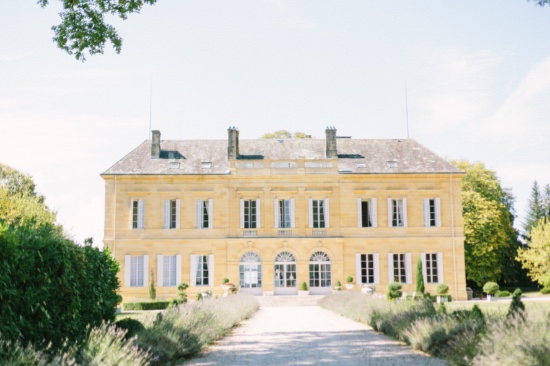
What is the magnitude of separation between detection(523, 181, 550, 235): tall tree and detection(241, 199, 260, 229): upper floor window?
1035 inches

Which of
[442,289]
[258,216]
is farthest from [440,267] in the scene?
[258,216]

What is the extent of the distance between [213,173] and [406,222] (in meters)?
10.3

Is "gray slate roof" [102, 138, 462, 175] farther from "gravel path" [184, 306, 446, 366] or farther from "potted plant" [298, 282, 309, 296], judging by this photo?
"gravel path" [184, 306, 446, 366]

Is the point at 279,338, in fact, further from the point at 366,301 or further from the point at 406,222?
the point at 406,222

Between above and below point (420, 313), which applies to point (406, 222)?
above

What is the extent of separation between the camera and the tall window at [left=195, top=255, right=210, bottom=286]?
3040 centimetres

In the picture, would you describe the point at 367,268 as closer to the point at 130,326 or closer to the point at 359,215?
the point at 359,215

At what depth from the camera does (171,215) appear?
31078 millimetres

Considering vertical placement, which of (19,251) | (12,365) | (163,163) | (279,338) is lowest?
(279,338)

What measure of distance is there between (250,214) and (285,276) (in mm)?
3645

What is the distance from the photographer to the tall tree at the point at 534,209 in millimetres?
47625

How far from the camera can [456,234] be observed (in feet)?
102

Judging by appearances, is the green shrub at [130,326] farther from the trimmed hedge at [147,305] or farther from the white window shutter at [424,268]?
the white window shutter at [424,268]

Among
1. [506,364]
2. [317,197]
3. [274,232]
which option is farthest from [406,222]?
[506,364]
